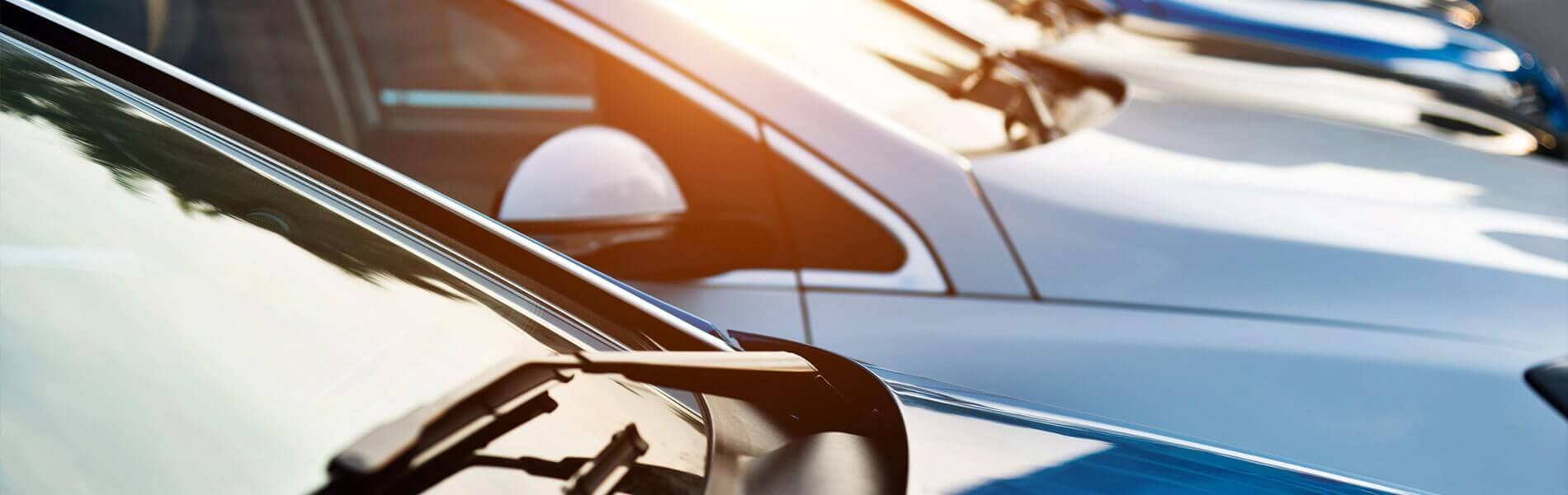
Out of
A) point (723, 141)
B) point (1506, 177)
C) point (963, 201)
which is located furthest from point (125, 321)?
point (1506, 177)

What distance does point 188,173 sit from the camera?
1136 millimetres

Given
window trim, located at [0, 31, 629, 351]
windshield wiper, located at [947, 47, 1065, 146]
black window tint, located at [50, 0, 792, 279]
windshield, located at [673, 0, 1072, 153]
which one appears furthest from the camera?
windshield wiper, located at [947, 47, 1065, 146]

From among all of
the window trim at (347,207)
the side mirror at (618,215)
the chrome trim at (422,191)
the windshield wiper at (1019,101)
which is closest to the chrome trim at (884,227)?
the side mirror at (618,215)

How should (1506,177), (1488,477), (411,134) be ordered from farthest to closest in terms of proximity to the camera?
(411,134) → (1506,177) → (1488,477)

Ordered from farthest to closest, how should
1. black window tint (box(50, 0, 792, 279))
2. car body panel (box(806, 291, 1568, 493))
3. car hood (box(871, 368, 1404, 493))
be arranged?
black window tint (box(50, 0, 792, 279))
car body panel (box(806, 291, 1568, 493))
car hood (box(871, 368, 1404, 493))

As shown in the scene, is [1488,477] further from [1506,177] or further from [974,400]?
[1506,177]

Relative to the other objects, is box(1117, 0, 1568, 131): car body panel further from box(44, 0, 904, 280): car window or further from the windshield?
box(44, 0, 904, 280): car window

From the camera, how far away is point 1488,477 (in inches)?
59.0

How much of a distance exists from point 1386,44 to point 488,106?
2724 millimetres

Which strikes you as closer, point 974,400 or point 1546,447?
point 974,400

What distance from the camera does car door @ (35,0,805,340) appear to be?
1.79m

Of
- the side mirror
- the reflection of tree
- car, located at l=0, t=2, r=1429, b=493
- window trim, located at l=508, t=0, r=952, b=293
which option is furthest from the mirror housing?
the reflection of tree

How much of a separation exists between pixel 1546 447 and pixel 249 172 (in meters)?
1.68

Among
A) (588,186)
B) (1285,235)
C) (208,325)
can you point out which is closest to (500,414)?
(208,325)
